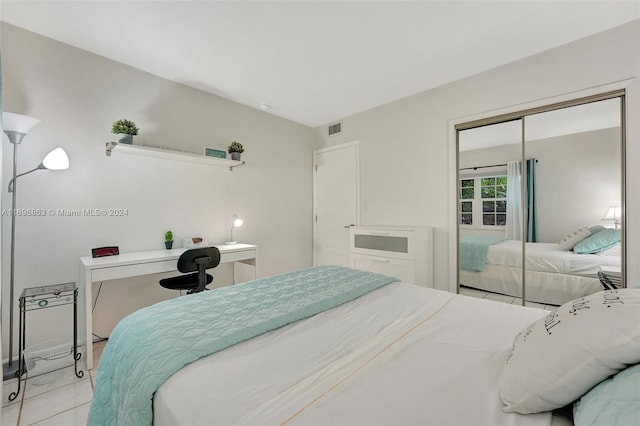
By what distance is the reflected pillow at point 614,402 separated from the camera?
0.52 m

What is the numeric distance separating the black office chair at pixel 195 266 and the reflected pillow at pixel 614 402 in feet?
8.06

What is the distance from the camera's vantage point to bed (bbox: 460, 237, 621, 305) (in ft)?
7.09

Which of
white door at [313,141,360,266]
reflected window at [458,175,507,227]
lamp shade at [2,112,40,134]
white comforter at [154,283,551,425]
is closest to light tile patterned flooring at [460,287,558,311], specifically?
reflected window at [458,175,507,227]

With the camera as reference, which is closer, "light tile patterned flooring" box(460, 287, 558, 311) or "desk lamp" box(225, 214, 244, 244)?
"light tile patterned flooring" box(460, 287, 558, 311)

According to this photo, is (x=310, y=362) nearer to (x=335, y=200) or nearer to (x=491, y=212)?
(x=491, y=212)

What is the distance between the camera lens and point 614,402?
0.55 metres

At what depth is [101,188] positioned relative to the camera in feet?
8.09

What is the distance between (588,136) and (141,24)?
12.1 feet

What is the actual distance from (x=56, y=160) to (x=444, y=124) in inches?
142

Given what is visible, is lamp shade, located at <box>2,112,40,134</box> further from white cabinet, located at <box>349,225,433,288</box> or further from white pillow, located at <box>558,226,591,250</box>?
white pillow, located at <box>558,226,591,250</box>

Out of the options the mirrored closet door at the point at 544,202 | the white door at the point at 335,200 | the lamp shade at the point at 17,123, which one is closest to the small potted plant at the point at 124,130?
the lamp shade at the point at 17,123

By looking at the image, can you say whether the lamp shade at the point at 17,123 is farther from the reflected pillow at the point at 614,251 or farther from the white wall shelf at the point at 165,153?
the reflected pillow at the point at 614,251

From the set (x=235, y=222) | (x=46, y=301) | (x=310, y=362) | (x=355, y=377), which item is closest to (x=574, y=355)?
(x=355, y=377)

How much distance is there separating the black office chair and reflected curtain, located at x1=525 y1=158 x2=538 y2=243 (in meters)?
2.92
